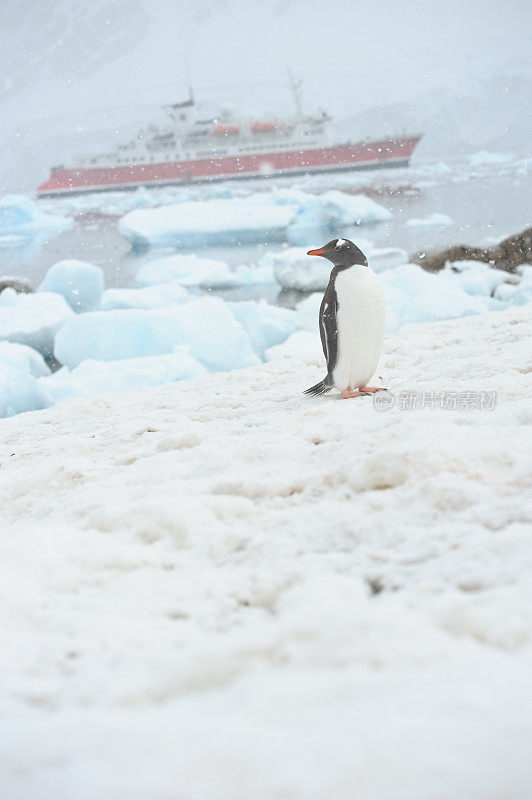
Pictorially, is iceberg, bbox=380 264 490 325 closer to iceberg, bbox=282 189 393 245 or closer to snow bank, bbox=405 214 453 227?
snow bank, bbox=405 214 453 227

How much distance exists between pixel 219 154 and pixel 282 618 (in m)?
30.5

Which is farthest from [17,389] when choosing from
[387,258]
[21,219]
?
[21,219]

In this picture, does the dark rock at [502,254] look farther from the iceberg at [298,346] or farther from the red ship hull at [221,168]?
the red ship hull at [221,168]

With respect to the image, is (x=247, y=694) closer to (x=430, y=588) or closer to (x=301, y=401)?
(x=430, y=588)

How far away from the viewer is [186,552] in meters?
0.85

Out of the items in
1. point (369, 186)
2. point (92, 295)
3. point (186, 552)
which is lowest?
point (186, 552)

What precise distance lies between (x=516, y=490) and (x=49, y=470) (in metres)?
1.07

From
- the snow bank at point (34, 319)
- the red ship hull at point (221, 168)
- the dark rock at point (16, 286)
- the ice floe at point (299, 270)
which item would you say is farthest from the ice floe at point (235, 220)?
the red ship hull at point (221, 168)

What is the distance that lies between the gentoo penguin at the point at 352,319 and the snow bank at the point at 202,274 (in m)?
7.38

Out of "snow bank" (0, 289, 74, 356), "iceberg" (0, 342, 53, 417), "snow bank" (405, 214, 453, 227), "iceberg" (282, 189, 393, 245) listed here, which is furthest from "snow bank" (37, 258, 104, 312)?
"snow bank" (405, 214, 453, 227)

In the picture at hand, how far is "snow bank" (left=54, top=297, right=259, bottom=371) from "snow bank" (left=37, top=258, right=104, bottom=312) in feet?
5.86

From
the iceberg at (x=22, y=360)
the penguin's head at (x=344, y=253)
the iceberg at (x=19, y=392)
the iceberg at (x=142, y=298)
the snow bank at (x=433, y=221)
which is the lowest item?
the iceberg at (x=19, y=392)

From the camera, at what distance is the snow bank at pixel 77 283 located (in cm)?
674

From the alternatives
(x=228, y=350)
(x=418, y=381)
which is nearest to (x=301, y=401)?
(x=418, y=381)
